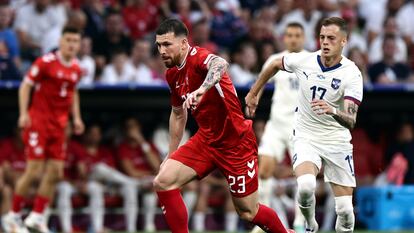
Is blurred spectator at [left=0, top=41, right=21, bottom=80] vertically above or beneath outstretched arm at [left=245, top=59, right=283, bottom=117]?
beneath

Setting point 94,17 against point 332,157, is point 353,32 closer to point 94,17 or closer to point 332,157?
point 94,17

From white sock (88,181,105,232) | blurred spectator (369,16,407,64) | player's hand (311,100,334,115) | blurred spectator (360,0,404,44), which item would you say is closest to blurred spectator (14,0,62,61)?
white sock (88,181,105,232)

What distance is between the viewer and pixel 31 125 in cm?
1329

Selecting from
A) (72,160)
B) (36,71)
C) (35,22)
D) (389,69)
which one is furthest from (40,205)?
(389,69)

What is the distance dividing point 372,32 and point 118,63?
534cm

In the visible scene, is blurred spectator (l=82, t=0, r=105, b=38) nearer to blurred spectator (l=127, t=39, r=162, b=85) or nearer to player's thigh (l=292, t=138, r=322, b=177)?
blurred spectator (l=127, t=39, r=162, b=85)

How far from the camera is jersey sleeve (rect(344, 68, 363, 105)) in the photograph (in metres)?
9.20

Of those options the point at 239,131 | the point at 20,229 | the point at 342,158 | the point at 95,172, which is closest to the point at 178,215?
the point at 239,131

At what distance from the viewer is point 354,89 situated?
9.25 metres

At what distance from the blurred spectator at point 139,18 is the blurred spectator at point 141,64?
694 millimetres

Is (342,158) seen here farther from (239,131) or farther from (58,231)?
(58,231)

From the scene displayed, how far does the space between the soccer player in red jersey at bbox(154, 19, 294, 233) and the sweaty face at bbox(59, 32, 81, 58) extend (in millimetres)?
4117

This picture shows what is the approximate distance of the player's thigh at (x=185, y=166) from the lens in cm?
891

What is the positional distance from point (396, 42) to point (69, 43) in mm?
6912
